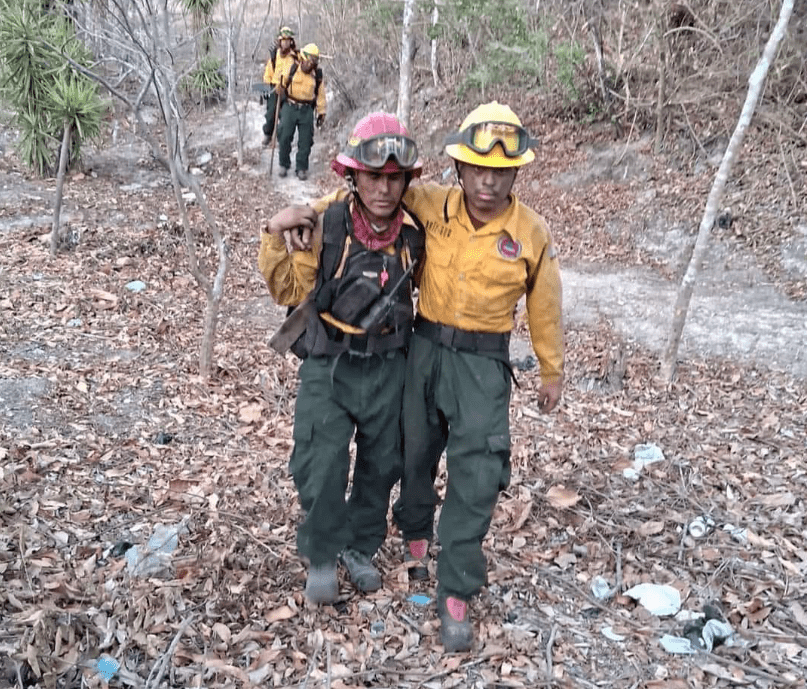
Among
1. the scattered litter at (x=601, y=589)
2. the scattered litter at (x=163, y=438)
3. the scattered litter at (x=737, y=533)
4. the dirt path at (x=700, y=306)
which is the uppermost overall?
the dirt path at (x=700, y=306)

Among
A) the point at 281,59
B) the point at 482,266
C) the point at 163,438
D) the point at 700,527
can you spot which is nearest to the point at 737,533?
the point at 700,527

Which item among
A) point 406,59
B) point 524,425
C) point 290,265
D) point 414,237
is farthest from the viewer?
point 406,59

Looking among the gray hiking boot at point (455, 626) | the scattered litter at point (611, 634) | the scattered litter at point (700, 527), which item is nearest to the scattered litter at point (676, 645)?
the scattered litter at point (611, 634)

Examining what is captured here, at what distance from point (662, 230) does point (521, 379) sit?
172 inches

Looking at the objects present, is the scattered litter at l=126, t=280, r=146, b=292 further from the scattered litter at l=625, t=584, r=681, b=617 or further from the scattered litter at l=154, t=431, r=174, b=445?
the scattered litter at l=625, t=584, r=681, b=617

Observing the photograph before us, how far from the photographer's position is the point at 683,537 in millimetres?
3756

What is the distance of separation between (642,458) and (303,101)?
8.80 metres

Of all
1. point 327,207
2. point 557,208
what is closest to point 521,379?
point 327,207

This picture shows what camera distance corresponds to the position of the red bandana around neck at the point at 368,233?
276cm

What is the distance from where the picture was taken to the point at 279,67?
11656mm

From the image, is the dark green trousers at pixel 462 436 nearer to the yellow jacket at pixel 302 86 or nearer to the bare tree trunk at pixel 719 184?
the bare tree trunk at pixel 719 184

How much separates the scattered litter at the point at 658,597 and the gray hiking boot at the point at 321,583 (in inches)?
50.1

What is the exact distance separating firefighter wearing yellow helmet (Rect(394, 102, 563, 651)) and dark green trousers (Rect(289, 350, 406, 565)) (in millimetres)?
77

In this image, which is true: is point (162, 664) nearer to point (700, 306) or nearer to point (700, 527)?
point (700, 527)
